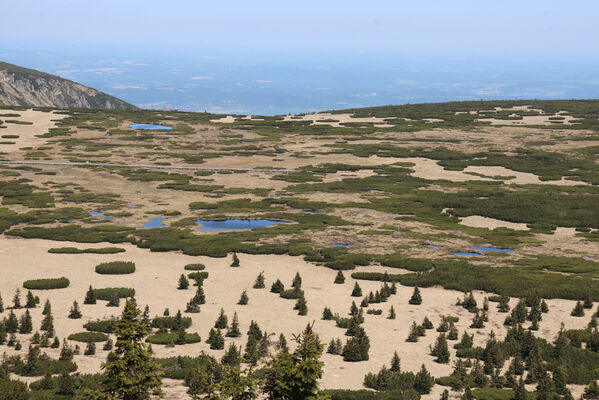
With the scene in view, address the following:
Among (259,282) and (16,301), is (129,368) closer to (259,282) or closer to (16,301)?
(16,301)

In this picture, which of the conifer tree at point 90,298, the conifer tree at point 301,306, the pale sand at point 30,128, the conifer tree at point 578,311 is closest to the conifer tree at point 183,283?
the conifer tree at point 90,298

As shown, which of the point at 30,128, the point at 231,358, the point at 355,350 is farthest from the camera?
the point at 30,128

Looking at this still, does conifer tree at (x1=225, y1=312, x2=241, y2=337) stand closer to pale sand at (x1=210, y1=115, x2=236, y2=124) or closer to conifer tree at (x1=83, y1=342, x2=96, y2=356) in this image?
conifer tree at (x1=83, y1=342, x2=96, y2=356)

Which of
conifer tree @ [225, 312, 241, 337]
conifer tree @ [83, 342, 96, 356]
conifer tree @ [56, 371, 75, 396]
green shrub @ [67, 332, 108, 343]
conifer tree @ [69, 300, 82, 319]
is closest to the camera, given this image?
conifer tree @ [56, 371, 75, 396]

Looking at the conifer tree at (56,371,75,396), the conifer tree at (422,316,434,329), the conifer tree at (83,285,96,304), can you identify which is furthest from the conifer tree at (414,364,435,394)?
the conifer tree at (83,285,96,304)

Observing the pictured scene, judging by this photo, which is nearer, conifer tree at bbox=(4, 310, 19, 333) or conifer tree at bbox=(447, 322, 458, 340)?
conifer tree at bbox=(4, 310, 19, 333)

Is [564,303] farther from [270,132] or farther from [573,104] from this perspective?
[573,104]

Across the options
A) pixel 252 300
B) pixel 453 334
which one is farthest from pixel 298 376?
pixel 252 300

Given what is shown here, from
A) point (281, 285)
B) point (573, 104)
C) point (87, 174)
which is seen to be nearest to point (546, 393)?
point (281, 285)
